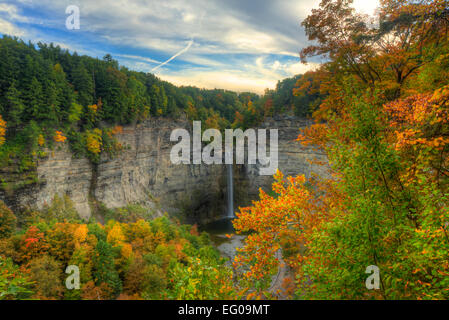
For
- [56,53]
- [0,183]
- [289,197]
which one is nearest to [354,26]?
[289,197]

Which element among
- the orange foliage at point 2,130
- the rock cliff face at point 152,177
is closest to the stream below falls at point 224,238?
the rock cliff face at point 152,177

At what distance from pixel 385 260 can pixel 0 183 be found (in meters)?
27.8

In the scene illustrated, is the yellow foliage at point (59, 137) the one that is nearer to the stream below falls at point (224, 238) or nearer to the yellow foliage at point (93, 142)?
the yellow foliage at point (93, 142)

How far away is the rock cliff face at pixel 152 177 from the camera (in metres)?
25.0

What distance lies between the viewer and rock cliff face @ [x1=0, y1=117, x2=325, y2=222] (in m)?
25.0

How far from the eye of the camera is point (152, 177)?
124ft

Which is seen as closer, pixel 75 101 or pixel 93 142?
pixel 75 101

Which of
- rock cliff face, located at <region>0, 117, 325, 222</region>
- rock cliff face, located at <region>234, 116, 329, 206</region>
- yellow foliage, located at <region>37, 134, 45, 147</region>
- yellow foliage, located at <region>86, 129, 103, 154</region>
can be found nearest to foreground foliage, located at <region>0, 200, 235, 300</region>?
rock cliff face, located at <region>0, 117, 325, 222</region>

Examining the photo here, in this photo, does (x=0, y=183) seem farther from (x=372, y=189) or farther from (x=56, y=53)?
(x=372, y=189)

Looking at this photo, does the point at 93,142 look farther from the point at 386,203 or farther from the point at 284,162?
the point at 386,203

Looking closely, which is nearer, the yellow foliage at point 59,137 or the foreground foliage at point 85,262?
the foreground foliage at point 85,262

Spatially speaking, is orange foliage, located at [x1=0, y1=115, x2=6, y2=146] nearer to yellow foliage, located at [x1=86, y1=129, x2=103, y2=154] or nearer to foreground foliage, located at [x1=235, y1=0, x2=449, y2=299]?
yellow foliage, located at [x1=86, y1=129, x2=103, y2=154]

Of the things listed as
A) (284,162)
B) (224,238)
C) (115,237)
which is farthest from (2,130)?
(284,162)

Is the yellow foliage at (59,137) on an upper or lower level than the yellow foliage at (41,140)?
upper
